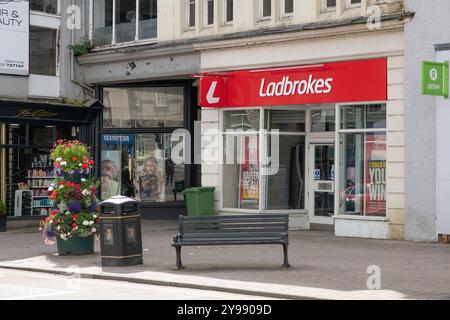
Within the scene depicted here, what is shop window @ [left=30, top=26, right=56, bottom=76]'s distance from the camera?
22.6 metres

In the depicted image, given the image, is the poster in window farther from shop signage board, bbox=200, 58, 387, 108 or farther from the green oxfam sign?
the green oxfam sign

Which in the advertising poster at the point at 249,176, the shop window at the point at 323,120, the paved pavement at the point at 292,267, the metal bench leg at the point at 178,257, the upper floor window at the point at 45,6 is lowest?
the paved pavement at the point at 292,267

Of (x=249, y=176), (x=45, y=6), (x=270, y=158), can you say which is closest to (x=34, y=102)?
(x=45, y=6)

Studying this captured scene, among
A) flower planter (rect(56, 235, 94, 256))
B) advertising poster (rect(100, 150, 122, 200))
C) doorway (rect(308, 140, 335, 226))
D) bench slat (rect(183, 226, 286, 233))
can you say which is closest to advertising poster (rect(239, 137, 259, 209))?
doorway (rect(308, 140, 335, 226))

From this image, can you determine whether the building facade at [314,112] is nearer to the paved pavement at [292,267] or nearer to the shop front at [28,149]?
the paved pavement at [292,267]

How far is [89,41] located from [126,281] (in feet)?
42.2

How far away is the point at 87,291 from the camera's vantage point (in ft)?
36.5

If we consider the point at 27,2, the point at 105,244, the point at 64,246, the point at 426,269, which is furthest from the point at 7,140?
the point at 426,269

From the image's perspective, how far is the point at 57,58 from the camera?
2341cm

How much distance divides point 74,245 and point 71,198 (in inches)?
35.7

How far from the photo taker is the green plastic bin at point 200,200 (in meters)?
20.4

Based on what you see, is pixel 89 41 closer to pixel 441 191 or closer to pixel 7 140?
pixel 7 140

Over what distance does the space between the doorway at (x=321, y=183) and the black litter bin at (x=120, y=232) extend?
6.96 metres

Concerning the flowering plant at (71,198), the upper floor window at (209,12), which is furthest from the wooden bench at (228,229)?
the upper floor window at (209,12)
